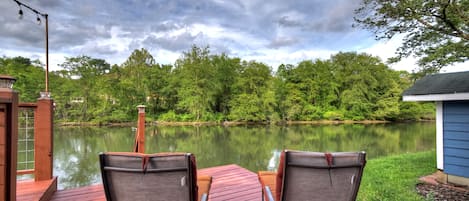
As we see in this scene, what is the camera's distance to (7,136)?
3.51ft

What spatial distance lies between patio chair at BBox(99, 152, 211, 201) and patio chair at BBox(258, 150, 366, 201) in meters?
0.57

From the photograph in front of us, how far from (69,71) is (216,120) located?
37.1ft

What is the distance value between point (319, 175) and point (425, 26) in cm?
352

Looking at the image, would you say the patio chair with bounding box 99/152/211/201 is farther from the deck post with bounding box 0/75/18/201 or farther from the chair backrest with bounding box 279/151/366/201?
the chair backrest with bounding box 279/151/366/201

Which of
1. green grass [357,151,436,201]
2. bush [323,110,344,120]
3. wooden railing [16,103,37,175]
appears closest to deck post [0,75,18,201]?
wooden railing [16,103,37,175]

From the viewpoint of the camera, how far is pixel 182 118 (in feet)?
63.5

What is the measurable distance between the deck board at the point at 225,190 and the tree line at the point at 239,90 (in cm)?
1603

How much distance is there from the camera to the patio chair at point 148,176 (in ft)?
4.31

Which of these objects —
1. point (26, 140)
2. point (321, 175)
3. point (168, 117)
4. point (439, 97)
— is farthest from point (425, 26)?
point (168, 117)

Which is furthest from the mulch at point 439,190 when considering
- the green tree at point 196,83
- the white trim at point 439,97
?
the green tree at point 196,83

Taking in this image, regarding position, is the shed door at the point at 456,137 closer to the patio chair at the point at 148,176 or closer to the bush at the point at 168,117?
the patio chair at the point at 148,176

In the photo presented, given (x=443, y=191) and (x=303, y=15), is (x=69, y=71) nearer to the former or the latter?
(x=303, y=15)

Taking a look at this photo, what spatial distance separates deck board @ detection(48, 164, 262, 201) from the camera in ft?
8.18

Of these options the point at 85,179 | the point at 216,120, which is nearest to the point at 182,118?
the point at 216,120
